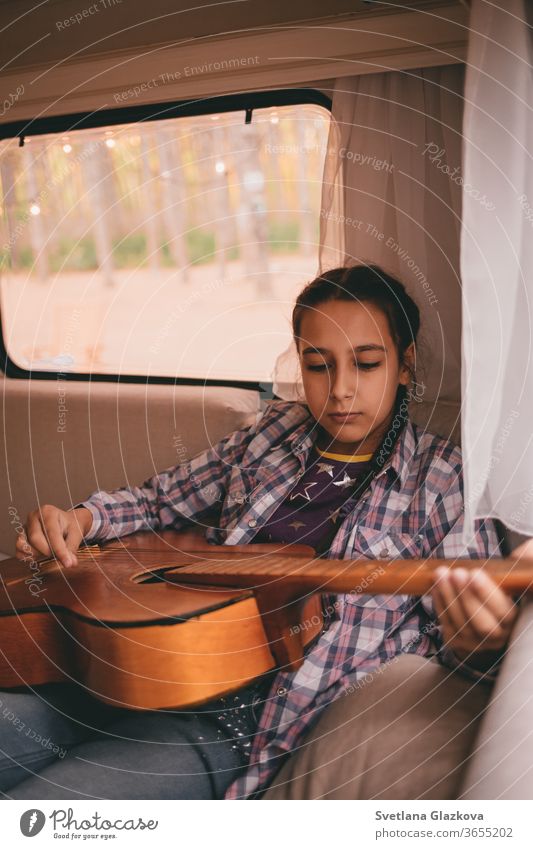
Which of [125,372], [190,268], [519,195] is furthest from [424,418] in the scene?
[125,372]

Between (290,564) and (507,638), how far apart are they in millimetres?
293

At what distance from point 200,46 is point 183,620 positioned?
1.19 metres

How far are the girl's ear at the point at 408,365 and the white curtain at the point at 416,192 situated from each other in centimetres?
12

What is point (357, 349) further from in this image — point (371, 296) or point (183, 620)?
point (183, 620)

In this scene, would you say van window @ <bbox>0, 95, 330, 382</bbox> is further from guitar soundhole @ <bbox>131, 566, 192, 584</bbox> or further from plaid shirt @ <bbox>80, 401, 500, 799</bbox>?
guitar soundhole @ <bbox>131, 566, 192, 584</bbox>

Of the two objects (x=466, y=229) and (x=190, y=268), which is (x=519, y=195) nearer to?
(x=466, y=229)

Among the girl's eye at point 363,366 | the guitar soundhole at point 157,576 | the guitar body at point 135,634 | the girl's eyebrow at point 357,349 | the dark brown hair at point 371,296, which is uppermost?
the dark brown hair at point 371,296

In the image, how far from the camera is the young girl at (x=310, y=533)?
0.93 m

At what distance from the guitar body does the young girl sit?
0.06 m

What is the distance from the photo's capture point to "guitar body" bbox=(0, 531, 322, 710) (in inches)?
35.5

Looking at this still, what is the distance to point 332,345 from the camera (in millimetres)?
1171

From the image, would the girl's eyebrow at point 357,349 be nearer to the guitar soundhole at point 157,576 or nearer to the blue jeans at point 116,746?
the guitar soundhole at point 157,576

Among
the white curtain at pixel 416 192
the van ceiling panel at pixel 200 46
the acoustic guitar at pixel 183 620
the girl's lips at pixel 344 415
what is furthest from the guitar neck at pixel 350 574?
the van ceiling panel at pixel 200 46

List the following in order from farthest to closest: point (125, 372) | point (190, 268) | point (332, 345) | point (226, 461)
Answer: point (125, 372) → point (190, 268) → point (226, 461) → point (332, 345)
